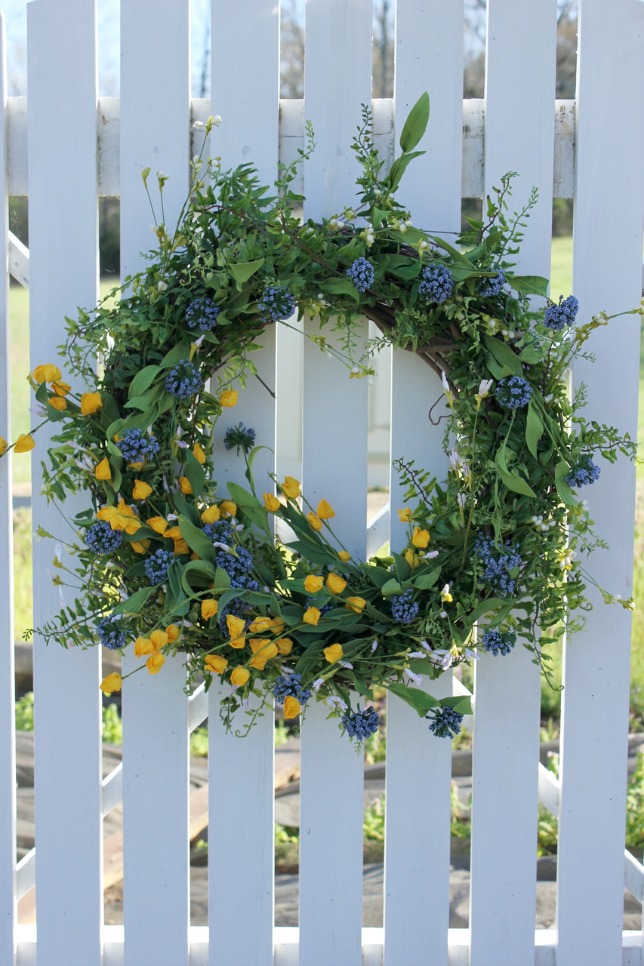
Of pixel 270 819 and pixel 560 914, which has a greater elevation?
pixel 270 819

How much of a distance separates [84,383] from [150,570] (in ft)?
1.29

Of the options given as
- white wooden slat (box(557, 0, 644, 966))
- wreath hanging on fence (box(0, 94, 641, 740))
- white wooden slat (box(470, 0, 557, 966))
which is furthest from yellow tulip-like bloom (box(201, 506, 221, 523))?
white wooden slat (box(557, 0, 644, 966))

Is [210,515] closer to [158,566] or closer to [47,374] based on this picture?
[158,566]

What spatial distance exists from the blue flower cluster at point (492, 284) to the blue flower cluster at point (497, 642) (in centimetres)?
56

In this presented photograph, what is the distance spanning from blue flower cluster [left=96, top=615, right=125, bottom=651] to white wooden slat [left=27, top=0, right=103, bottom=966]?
0.64 ft

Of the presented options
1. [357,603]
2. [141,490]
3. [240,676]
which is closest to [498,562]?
[357,603]

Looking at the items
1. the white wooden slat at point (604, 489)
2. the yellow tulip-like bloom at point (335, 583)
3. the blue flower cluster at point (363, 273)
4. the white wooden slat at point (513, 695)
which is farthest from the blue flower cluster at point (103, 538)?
the white wooden slat at point (604, 489)

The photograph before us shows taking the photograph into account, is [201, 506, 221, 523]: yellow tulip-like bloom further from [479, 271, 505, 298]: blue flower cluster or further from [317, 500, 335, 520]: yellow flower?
[479, 271, 505, 298]: blue flower cluster

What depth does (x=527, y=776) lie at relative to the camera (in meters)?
1.87

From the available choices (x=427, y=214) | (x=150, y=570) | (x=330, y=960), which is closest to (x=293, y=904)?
(x=330, y=960)

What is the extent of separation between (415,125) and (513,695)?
100 cm

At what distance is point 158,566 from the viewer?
1664 mm

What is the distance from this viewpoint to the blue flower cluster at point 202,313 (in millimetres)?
1639

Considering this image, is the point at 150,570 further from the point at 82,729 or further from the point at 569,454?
the point at 569,454
